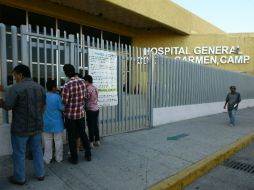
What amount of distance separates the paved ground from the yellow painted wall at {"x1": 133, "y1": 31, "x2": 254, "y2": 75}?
56.3ft

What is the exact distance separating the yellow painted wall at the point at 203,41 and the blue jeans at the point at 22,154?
19.5 meters

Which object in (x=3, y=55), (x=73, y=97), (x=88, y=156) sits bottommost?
(x=88, y=156)

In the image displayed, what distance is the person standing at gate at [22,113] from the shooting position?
3.93 metres

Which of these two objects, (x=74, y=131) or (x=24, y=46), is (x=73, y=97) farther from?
(x=24, y=46)

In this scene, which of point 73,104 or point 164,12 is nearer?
point 73,104

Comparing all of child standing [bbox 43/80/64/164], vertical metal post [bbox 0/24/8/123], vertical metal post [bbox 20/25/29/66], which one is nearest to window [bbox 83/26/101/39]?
vertical metal post [bbox 20/25/29/66]

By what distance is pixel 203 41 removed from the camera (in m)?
22.9

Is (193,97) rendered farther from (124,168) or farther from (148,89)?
(124,168)

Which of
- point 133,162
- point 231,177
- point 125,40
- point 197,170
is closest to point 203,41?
point 125,40

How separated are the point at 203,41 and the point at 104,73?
57.5 ft

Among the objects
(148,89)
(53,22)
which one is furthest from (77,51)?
(53,22)

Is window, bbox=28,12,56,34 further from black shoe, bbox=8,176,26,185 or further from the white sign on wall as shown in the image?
black shoe, bbox=8,176,26,185

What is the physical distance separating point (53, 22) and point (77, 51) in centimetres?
1065

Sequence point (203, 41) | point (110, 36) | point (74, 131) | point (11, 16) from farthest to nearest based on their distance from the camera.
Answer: point (203, 41) < point (110, 36) < point (11, 16) < point (74, 131)
